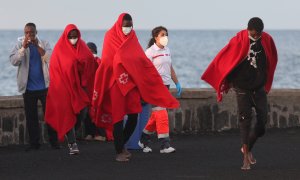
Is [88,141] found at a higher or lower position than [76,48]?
lower

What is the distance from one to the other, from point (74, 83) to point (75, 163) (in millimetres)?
1621

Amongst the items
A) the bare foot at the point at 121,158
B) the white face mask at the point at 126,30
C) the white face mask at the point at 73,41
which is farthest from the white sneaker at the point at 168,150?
the white face mask at the point at 73,41

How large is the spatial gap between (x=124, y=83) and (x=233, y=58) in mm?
1659

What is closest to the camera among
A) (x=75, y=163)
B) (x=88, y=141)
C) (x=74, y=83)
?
(x=75, y=163)

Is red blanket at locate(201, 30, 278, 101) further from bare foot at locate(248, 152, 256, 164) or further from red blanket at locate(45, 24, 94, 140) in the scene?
red blanket at locate(45, 24, 94, 140)

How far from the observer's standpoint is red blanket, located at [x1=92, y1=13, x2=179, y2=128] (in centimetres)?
1361

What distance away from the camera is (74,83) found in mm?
14750

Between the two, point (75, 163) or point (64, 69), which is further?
point (64, 69)

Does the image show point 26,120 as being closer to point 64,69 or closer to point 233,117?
point 64,69

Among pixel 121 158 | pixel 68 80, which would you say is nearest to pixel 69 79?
pixel 68 80

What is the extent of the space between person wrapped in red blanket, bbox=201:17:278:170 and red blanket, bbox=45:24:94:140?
265 centimetres

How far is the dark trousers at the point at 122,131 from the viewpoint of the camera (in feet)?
44.7

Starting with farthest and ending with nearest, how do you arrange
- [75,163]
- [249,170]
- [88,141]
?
[88,141]
[75,163]
[249,170]

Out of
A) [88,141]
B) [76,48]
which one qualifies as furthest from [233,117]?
[76,48]
